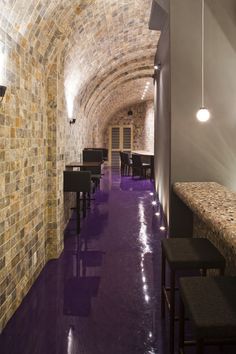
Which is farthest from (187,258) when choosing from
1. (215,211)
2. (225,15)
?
(225,15)

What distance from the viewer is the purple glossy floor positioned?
252 centimetres

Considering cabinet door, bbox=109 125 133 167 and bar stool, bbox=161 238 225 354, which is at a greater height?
cabinet door, bbox=109 125 133 167

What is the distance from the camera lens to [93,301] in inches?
126

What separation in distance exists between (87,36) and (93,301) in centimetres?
439

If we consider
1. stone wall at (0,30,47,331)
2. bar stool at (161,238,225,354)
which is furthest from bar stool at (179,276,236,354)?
stone wall at (0,30,47,331)

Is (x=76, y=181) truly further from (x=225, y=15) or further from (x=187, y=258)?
(x=187, y=258)

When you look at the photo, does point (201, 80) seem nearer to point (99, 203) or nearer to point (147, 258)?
point (147, 258)

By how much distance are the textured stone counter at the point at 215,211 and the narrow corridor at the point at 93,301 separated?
2.64 ft

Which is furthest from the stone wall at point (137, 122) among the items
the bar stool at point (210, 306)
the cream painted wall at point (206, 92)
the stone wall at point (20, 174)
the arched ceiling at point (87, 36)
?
the bar stool at point (210, 306)

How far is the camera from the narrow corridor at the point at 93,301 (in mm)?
2525

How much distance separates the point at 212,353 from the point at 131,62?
837 cm

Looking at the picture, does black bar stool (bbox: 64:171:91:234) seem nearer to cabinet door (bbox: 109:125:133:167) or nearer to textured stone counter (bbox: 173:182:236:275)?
textured stone counter (bbox: 173:182:236:275)

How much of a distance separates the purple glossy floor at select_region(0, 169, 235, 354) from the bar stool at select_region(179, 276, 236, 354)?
86cm

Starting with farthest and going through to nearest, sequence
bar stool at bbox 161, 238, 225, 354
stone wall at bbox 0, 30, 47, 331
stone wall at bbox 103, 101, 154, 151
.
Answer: stone wall at bbox 103, 101, 154, 151 < stone wall at bbox 0, 30, 47, 331 < bar stool at bbox 161, 238, 225, 354
